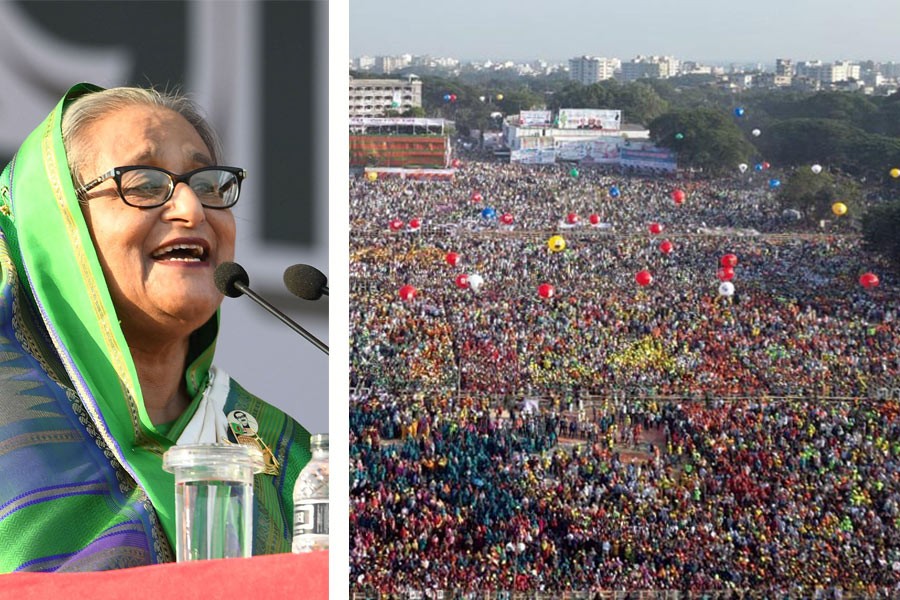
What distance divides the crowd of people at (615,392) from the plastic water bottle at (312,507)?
18.4 ft

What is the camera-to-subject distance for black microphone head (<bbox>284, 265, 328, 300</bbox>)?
1206 mm

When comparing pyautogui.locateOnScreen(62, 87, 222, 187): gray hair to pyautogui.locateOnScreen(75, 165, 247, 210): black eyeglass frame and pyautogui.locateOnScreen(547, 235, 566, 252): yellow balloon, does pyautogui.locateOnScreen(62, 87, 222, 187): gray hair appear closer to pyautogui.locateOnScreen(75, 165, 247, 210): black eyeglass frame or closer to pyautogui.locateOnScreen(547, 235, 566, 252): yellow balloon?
pyautogui.locateOnScreen(75, 165, 247, 210): black eyeglass frame

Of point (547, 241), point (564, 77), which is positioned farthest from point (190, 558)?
point (564, 77)

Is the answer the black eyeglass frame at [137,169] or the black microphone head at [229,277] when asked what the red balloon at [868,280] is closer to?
the black eyeglass frame at [137,169]

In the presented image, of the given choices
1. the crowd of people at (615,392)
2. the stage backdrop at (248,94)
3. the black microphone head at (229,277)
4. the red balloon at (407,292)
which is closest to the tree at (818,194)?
the crowd of people at (615,392)

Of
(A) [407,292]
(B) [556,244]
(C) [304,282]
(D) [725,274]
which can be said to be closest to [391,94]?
(B) [556,244]

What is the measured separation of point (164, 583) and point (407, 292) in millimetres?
9200

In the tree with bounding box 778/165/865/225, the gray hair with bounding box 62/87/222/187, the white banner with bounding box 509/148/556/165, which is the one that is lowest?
the tree with bounding box 778/165/865/225

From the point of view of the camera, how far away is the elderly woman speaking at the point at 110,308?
53.9 inches

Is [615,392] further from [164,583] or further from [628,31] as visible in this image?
[164,583]

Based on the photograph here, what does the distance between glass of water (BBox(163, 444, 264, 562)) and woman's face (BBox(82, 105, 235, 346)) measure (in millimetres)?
291

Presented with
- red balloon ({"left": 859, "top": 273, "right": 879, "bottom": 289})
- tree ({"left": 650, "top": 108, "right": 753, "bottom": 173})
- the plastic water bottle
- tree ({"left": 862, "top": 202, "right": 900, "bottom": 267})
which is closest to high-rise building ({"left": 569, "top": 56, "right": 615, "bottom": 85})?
tree ({"left": 650, "top": 108, "right": 753, "bottom": 173})

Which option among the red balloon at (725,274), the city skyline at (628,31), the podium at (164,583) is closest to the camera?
the podium at (164,583)

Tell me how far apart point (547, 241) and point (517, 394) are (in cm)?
236
